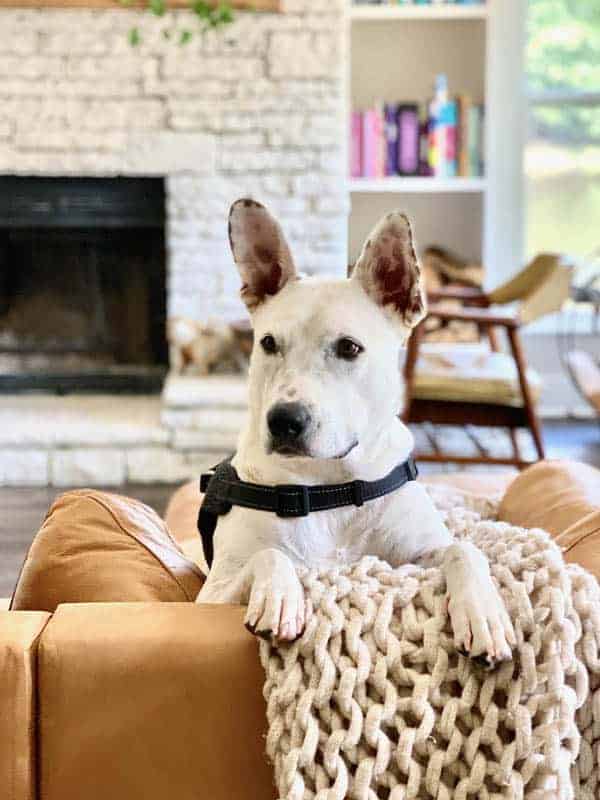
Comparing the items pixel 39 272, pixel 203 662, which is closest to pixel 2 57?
pixel 39 272

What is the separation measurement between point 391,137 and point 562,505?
3.42m

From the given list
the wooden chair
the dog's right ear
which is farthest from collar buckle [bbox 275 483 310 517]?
the wooden chair

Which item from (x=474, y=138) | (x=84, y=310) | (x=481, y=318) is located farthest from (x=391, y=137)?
(x=84, y=310)

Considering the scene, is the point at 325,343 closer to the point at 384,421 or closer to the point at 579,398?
the point at 384,421

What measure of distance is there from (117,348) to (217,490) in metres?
3.21

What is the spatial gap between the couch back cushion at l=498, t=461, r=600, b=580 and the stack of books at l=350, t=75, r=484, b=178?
308 cm

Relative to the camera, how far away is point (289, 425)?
1304mm

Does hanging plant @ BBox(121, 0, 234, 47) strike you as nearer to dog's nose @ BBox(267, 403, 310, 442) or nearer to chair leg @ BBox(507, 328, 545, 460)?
chair leg @ BBox(507, 328, 545, 460)

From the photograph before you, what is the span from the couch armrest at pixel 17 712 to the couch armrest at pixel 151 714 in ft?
0.04

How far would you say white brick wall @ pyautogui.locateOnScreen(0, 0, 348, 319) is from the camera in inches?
167

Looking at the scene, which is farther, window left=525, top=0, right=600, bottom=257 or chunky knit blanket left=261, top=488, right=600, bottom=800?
window left=525, top=0, right=600, bottom=257

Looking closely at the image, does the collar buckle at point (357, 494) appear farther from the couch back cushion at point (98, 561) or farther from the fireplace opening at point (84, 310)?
the fireplace opening at point (84, 310)

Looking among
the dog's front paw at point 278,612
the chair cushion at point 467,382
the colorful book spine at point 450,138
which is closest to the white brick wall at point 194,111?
the colorful book spine at point 450,138

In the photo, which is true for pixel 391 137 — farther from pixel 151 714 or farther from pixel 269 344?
pixel 151 714
